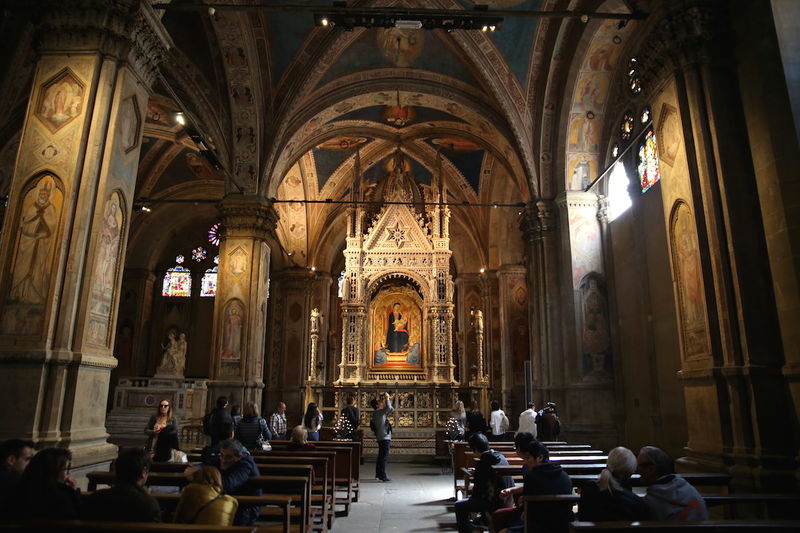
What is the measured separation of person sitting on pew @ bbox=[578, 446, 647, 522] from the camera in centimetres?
341

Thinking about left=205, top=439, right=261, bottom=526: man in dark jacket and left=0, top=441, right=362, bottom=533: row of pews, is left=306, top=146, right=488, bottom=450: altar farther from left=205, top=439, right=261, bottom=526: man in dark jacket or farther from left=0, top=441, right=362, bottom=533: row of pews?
left=205, top=439, right=261, bottom=526: man in dark jacket

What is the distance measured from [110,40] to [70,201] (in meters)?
2.14

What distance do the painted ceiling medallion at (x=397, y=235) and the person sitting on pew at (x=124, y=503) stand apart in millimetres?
17317

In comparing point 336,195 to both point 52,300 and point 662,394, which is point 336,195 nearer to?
point 662,394

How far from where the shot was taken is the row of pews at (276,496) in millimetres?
2748

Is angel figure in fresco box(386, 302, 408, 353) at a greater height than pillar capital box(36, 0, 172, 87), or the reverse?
pillar capital box(36, 0, 172, 87)

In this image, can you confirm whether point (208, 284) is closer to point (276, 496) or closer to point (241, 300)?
point (241, 300)

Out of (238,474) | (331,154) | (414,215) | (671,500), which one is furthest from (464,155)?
(671,500)

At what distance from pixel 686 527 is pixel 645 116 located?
10.4 metres

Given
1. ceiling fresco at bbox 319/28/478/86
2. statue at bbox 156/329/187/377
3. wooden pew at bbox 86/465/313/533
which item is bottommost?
wooden pew at bbox 86/465/313/533

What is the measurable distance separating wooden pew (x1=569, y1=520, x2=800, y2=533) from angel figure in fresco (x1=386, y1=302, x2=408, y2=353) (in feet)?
61.5

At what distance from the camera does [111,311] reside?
6.75 metres

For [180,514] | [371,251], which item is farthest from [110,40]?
[371,251]

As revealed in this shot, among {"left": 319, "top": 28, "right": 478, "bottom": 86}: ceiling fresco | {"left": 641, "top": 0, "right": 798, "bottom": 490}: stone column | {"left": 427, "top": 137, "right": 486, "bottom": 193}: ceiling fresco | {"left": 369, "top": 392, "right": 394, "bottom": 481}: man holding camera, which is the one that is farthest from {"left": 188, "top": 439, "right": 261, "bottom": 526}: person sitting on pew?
{"left": 427, "top": 137, "right": 486, "bottom": 193}: ceiling fresco
